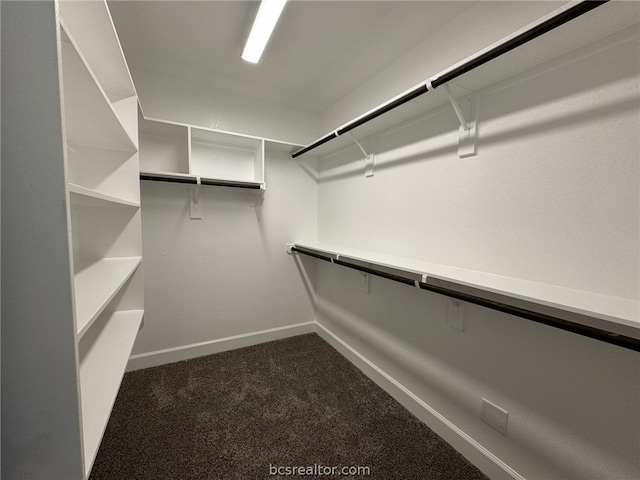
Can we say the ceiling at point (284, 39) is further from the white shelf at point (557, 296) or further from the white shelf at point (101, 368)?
the white shelf at point (101, 368)

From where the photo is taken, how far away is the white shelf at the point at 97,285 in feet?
2.26

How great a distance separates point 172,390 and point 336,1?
2.55 meters

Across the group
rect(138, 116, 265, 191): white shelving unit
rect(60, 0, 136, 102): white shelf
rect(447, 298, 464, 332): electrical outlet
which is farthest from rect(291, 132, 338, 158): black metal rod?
rect(447, 298, 464, 332): electrical outlet

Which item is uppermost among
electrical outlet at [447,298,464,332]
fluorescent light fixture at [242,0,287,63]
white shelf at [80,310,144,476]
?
fluorescent light fixture at [242,0,287,63]

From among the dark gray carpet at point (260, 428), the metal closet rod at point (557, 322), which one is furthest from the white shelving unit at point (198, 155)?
the metal closet rod at point (557, 322)

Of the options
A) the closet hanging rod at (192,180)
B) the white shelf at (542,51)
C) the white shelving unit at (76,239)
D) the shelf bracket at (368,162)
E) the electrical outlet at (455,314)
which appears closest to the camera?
the white shelving unit at (76,239)

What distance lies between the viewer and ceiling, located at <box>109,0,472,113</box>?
1.31 m

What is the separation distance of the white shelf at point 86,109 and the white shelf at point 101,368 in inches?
35.8

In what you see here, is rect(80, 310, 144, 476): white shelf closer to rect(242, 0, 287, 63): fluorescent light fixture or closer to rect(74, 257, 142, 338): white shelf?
rect(74, 257, 142, 338): white shelf

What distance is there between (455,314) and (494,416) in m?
0.47

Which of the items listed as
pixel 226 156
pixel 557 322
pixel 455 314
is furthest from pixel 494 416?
pixel 226 156

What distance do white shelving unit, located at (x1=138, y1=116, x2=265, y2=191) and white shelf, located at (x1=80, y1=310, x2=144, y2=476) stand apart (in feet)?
3.21

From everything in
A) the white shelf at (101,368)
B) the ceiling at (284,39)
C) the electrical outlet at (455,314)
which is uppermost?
the ceiling at (284,39)

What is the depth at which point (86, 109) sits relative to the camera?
960mm
